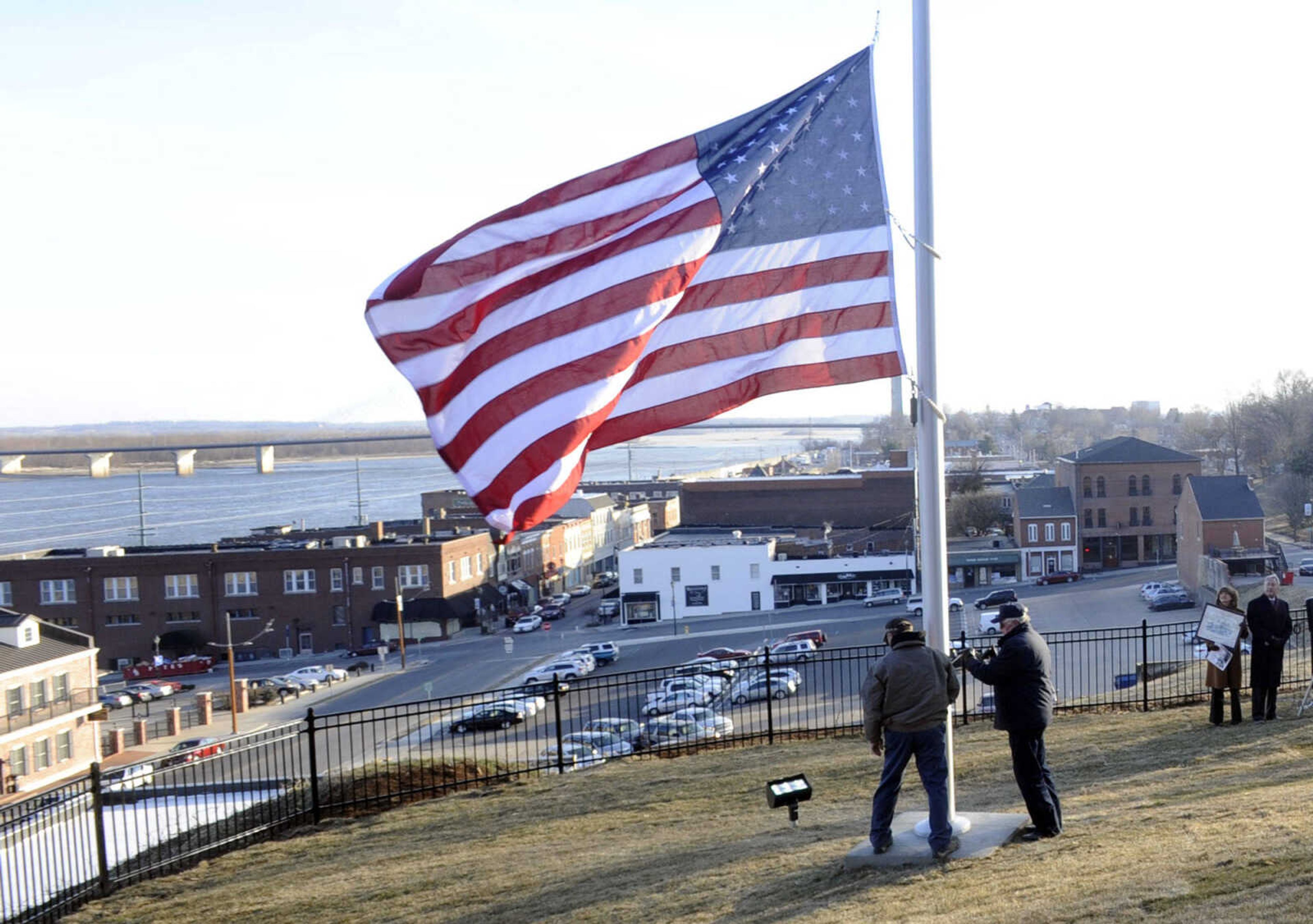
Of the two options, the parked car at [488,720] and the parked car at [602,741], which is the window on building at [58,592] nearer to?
the parked car at [488,720]

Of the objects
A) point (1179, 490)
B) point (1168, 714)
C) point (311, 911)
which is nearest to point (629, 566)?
point (1179, 490)

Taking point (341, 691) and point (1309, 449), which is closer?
point (341, 691)

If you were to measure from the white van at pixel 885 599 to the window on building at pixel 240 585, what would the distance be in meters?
32.3

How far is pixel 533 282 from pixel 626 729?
13.7 metres

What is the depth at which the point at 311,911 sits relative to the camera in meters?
8.09

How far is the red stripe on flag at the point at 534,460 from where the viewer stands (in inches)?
297

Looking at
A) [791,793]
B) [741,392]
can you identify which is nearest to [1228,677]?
[791,793]

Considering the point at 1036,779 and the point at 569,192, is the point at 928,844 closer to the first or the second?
the point at 1036,779

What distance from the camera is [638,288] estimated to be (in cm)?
762

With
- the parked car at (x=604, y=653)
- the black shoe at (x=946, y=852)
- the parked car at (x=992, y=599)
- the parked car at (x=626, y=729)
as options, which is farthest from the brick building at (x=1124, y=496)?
the black shoe at (x=946, y=852)

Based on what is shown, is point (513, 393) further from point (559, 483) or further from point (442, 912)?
point (442, 912)

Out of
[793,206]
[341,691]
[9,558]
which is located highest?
[793,206]

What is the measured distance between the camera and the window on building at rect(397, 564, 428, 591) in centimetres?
6078

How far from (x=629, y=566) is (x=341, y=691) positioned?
1838 cm
